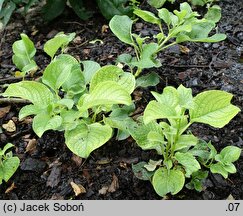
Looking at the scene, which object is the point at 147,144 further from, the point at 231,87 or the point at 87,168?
the point at 231,87

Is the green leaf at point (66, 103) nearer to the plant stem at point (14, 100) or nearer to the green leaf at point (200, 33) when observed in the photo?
the plant stem at point (14, 100)

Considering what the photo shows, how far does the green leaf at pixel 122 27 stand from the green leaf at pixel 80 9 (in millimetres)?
607

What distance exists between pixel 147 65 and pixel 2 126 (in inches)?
25.4

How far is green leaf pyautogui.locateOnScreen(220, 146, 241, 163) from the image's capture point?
152 centimetres

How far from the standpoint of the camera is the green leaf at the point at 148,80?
1785mm

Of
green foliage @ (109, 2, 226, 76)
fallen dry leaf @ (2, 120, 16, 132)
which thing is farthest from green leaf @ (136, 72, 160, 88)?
fallen dry leaf @ (2, 120, 16, 132)

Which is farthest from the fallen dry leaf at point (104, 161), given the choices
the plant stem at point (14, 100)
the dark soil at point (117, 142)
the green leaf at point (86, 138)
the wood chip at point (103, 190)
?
the plant stem at point (14, 100)

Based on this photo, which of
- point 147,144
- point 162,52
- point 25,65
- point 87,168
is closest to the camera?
point 147,144

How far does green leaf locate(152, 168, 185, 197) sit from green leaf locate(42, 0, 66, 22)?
3.84 ft

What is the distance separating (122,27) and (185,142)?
0.57 m

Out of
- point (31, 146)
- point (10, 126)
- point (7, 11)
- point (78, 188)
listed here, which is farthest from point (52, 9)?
point (78, 188)

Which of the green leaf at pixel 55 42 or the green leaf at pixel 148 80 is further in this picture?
the green leaf at pixel 148 80
